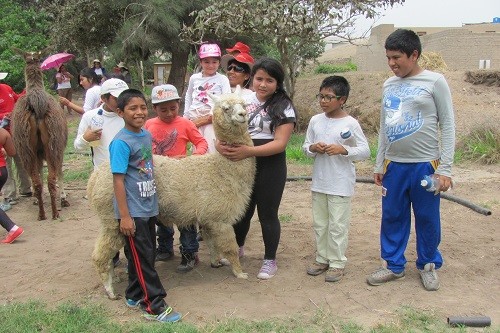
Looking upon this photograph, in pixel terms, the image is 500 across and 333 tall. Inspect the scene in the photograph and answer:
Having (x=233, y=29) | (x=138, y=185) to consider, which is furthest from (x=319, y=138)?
(x=233, y=29)

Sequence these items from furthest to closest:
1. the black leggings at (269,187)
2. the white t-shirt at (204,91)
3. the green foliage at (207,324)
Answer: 1. the white t-shirt at (204,91)
2. the black leggings at (269,187)
3. the green foliage at (207,324)

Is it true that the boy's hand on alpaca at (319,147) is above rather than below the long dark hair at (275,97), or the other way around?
below

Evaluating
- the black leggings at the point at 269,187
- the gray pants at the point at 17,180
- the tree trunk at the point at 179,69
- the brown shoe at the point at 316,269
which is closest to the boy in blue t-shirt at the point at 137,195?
the black leggings at the point at 269,187

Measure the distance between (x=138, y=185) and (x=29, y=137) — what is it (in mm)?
3483

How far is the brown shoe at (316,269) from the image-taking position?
4531mm

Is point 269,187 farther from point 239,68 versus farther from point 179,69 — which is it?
point 179,69

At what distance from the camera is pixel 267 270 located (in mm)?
4500

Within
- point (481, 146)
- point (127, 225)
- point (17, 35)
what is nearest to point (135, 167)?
point (127, 225)

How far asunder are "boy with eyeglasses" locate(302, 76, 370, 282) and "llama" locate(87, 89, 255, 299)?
23.9 inches

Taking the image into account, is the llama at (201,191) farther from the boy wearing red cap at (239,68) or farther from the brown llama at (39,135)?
the brown llama at (39,135)

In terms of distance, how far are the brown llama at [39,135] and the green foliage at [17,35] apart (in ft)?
42.9

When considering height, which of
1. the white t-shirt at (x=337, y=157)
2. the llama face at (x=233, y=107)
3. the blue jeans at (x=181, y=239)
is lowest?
the blue jeans at (x=181, y=239)

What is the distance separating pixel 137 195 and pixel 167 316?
93 cm

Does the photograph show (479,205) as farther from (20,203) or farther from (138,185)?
(20,203)
